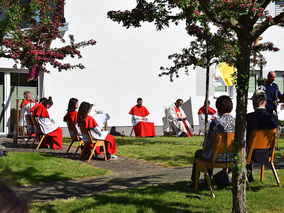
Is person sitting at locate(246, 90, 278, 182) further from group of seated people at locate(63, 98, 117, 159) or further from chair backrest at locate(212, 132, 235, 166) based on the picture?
group of seated people at locate(63, 98, 117, 159)

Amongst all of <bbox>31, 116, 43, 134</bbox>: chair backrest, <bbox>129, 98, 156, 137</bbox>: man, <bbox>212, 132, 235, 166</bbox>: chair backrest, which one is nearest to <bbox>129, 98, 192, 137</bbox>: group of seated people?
<bbox>129, 98, 156, 137</bbox>: man

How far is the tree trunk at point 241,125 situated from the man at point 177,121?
42.1 ft

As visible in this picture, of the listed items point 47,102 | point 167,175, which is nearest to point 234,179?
point 167,175

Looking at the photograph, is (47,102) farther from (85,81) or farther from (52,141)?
(85,81)

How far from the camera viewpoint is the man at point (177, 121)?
17.0 meters

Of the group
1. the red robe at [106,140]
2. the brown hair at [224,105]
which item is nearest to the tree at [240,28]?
the brown hair at [224,105]

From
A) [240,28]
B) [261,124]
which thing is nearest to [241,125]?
[240,28]

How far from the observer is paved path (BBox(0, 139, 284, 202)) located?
18.0 ft

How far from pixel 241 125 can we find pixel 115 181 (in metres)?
2.88

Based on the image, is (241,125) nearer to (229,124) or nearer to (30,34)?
(229,124)

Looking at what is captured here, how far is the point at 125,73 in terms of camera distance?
56.2 feet

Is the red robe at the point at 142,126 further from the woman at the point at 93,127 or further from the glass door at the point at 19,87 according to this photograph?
the woman at the point at 93,127

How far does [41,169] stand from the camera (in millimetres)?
7238

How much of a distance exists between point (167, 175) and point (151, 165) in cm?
144
